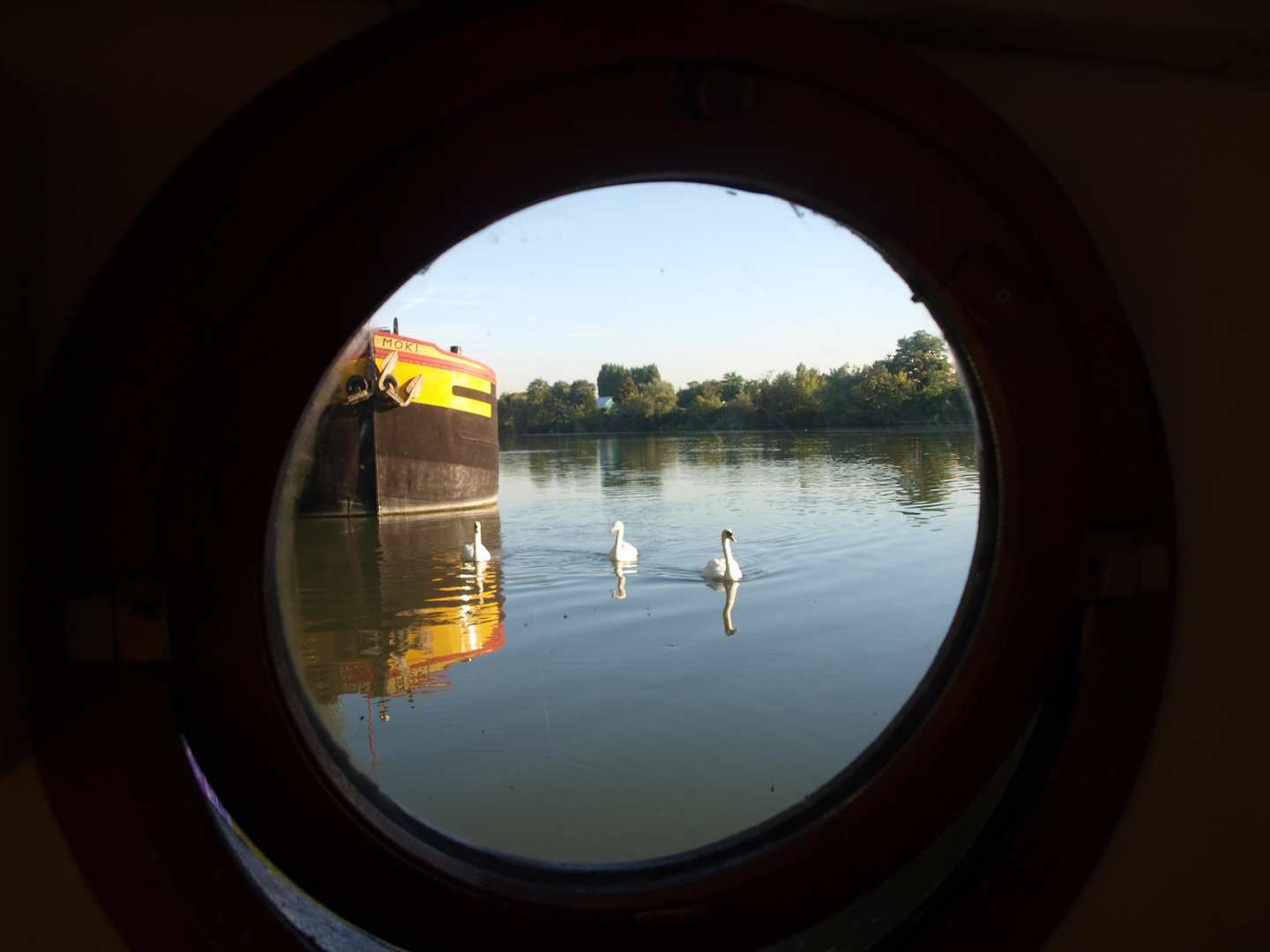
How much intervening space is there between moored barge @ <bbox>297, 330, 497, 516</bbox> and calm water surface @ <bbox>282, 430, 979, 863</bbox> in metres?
0.38

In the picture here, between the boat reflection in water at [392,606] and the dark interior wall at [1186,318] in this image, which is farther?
the boat reflection in water at [392,606]

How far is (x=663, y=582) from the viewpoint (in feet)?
22.5

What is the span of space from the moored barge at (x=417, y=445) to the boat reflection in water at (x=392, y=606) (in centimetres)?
34

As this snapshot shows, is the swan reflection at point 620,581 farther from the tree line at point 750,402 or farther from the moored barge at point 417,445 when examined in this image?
the tree line at point 750,402

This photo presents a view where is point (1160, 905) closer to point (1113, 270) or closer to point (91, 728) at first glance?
point (1113, 270)

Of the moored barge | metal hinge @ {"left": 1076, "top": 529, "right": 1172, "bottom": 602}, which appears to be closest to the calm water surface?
metal hinge @ {"left": 1076, "top": 529, "right": 1172, "bottom": 602}

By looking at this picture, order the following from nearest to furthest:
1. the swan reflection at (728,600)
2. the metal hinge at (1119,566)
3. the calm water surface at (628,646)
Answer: the metal hinge at (1119,566)
the calm water surface at (628,646)
the swan reflection at (728,600)

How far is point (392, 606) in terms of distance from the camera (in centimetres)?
602

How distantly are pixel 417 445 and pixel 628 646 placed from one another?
13.3 feet

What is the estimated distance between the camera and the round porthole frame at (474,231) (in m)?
0.61

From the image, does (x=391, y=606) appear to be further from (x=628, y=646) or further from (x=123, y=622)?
(x=123, y=622)

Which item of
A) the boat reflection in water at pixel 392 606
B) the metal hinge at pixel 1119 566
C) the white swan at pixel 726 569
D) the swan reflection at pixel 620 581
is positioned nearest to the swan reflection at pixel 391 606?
the boat reflection in water at pixel 392 606

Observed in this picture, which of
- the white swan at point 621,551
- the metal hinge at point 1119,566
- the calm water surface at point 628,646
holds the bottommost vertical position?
the calm water surface at point 628,646

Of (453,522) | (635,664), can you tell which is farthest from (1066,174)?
(453,522)
